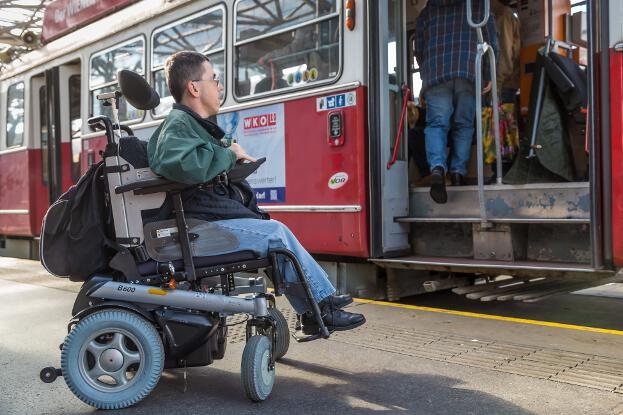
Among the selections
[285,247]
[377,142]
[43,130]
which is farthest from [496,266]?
[43,130]

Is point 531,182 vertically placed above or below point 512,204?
above

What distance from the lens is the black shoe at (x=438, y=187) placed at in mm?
4578

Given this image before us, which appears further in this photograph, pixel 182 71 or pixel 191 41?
pixel 191 41

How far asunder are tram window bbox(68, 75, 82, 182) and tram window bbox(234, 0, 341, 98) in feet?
10.9

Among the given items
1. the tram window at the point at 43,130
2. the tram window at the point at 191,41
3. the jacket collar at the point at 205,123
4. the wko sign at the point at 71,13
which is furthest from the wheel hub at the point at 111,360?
the tram window at the point at 43,130

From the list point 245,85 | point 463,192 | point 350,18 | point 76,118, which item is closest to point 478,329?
point 463,192

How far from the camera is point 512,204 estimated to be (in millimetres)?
4312

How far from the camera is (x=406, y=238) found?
4891 mm

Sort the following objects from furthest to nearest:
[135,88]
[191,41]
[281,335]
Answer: [191,41], [281,335], [135,88]

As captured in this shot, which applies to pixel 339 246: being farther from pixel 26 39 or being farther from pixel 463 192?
pixel 26 39

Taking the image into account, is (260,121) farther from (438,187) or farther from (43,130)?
(43,130)

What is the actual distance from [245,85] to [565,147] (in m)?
2.66

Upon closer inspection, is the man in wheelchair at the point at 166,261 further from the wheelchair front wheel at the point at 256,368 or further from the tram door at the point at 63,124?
the tram door at the point at 63,124

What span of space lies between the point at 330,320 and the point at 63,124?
6584 millimetres
